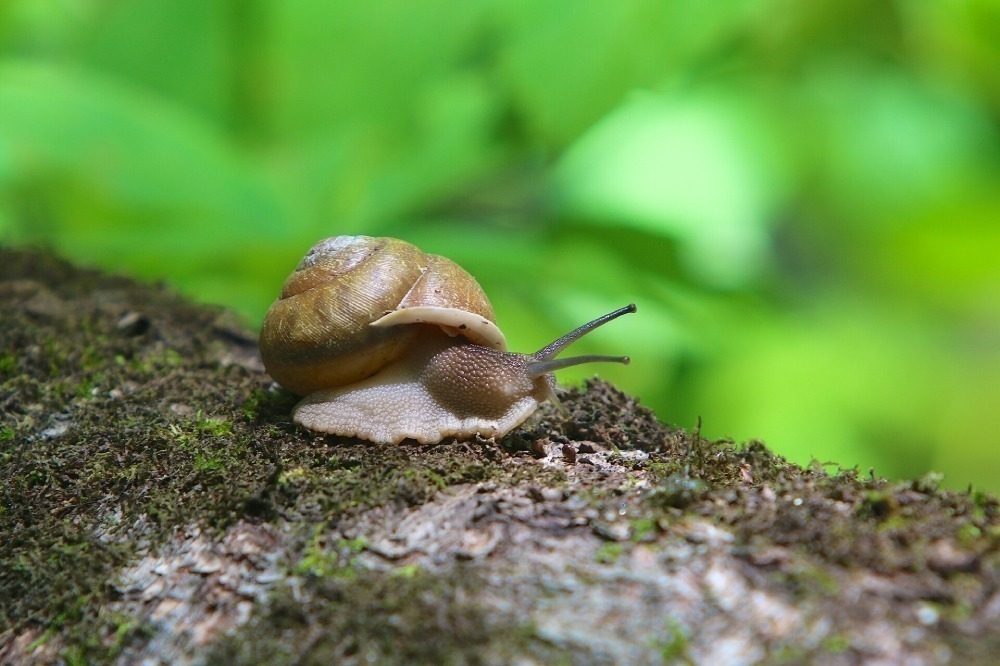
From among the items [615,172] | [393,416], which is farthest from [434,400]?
[615,172]

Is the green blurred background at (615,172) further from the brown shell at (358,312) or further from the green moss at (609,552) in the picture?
the green moss at (609,552)

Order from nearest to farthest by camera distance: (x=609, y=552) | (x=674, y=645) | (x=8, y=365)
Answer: (x=674, y=645) < (x=609, y=552) < (x=8, y=365)

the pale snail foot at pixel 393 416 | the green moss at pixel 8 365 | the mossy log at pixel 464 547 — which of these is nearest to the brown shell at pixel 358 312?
the pale snail foot at pixel 393 416

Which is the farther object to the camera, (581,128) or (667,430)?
(581,128)

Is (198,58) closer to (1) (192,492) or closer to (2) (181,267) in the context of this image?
(2) (181,267)

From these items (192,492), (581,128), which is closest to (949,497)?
(192,492)

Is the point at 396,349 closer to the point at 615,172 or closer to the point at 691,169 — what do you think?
the point at 615,172
